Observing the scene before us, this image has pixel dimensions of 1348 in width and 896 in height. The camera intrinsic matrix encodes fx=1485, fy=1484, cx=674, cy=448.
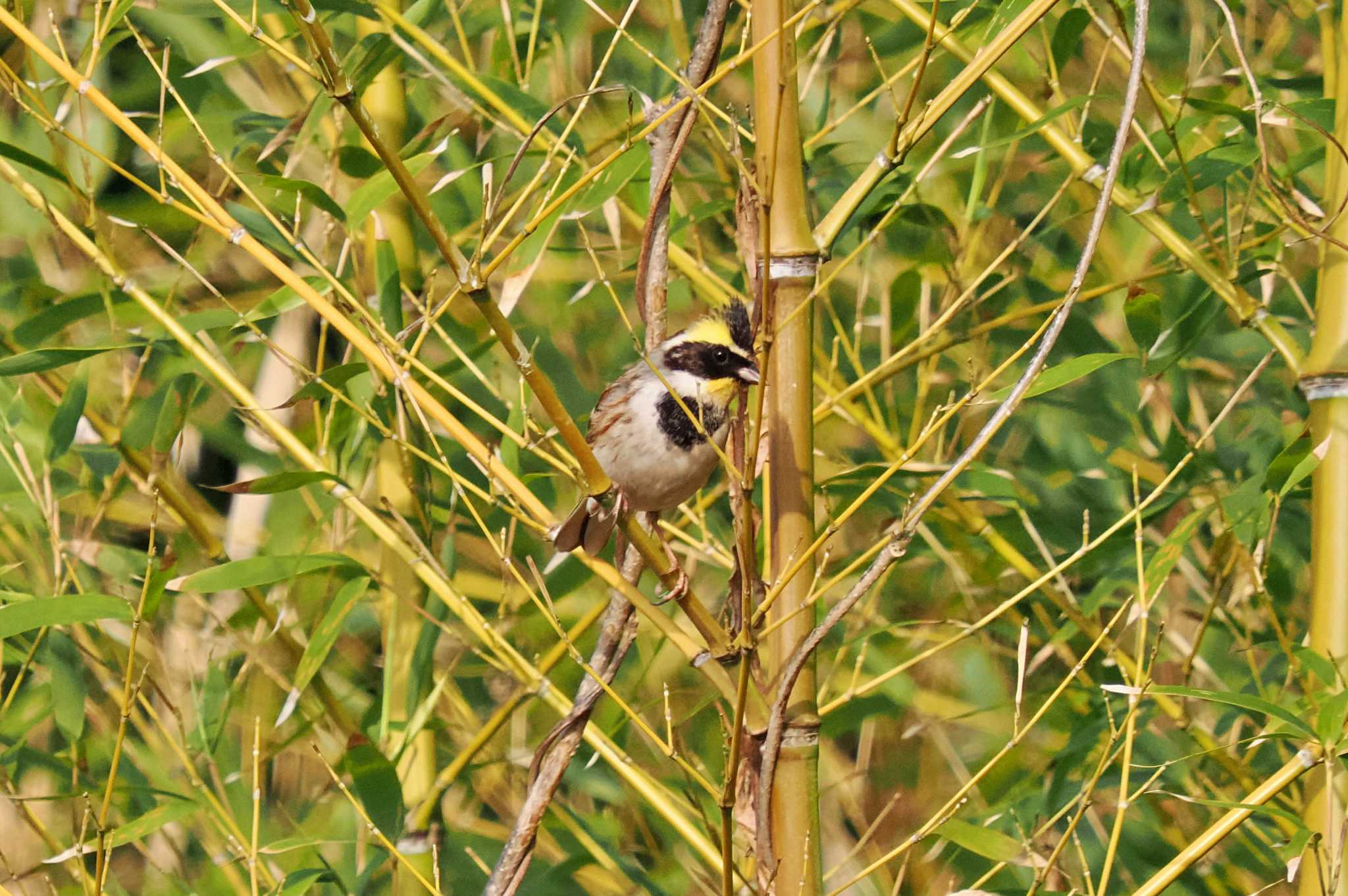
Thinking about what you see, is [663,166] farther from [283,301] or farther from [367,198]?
[283,301]

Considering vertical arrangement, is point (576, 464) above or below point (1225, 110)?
below

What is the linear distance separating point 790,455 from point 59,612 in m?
1.01

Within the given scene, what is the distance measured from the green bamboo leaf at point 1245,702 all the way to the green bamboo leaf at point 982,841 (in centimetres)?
44

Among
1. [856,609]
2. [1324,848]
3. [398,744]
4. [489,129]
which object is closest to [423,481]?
[398,744]

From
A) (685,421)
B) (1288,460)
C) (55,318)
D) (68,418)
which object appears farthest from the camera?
(685,421)

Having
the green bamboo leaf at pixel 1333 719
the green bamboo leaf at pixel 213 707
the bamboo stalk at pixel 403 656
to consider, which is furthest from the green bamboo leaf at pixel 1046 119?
the green bamboo leaf at pixel 213 707

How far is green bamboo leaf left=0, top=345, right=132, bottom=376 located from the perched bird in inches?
30.9

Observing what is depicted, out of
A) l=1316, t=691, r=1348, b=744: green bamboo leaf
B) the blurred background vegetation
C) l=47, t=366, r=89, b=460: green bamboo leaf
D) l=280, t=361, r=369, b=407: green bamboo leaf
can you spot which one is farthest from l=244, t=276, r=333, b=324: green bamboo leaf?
l=1316, t=691, r=1348, b=744: green bamboo leaf

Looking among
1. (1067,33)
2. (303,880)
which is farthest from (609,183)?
(303,880)

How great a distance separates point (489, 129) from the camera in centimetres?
267

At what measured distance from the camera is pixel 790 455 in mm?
1597

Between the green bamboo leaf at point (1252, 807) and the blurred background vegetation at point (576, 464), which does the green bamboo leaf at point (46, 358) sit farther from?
the green bamboo leaf at point (1252, 807)

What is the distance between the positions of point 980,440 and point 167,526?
2042mm

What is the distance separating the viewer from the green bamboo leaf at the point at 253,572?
1994mm
